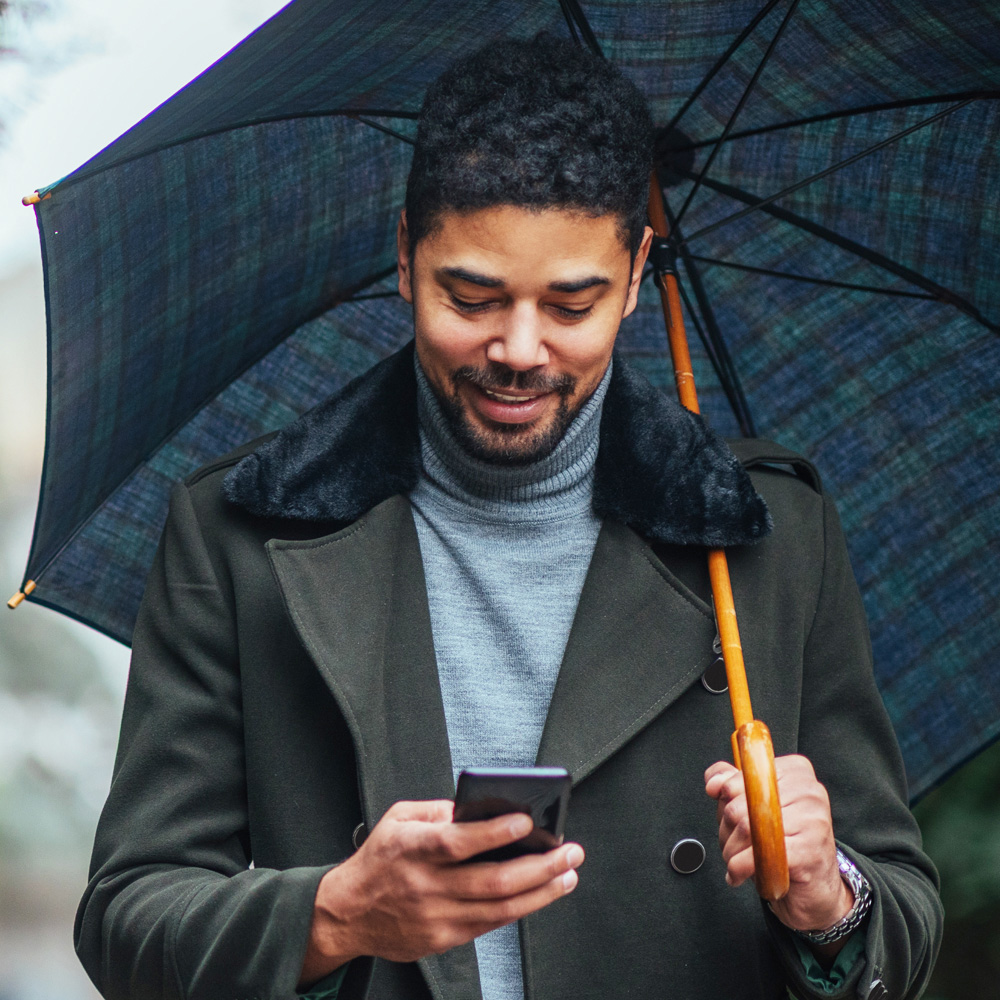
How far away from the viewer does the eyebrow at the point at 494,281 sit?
6.88 feet

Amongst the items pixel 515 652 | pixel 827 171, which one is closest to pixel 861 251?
pixel 827 171

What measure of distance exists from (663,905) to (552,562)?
1.84 feet

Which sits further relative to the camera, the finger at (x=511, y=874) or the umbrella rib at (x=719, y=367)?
the umbrella rib at (x=719, y=367)

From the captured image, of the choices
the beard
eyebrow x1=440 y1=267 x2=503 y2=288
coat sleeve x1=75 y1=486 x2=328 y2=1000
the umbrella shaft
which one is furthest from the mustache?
coat sleeve x1=75 y1=486 x2=328 y2=1000

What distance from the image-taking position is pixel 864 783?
2299 millimetres

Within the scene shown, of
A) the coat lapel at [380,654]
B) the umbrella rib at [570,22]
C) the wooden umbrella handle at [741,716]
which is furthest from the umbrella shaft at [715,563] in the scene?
the coat lapel at [380,654]

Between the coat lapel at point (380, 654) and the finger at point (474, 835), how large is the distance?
0.50m

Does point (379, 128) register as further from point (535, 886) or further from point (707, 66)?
point (535, 886)

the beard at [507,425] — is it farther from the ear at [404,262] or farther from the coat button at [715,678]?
the coat button at [715,678]

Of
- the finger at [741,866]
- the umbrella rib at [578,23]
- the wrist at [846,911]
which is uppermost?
the umbrella rib at [578,23]

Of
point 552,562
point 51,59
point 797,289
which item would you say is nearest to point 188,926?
point 552,562

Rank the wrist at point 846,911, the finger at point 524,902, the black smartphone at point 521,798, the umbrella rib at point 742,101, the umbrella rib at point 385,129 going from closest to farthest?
the black smartphone at point 521,798
the finger at point 524,902
the wrist at point 846,911
the umbrella rib at point 742,101
the umbrella rib at point 385,129

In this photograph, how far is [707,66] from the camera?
262 centimetres

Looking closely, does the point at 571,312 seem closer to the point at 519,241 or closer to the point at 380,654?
the point at 519,241
